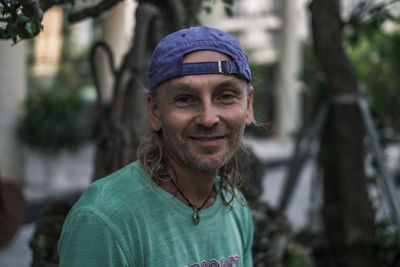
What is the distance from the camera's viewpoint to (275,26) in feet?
92.0

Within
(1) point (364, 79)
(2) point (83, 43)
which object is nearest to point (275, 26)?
(2) point (83, 43)

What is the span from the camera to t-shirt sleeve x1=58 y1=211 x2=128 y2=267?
122cm

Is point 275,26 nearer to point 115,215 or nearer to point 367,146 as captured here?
point 367,146

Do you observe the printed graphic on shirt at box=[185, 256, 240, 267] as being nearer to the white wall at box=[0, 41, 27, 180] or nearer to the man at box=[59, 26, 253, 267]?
the man at box=[59, 26, 253, 267]

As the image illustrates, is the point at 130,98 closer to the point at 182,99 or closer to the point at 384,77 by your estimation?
the point at 182,99

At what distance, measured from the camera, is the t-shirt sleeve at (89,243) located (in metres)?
1.22

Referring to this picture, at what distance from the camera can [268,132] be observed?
2316 mm

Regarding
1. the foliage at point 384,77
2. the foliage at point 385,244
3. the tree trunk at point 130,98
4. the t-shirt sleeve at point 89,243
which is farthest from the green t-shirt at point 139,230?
the foliage at point 384,77

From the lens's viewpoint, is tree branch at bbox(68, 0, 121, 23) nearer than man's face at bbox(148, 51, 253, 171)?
No

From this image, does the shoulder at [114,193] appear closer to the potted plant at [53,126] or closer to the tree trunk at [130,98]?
the tree trunk at [130,98]

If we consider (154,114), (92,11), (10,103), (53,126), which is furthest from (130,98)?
(53,126)

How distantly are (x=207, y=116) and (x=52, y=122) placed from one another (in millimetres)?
6979

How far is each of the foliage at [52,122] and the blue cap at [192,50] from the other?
6562 millimetres

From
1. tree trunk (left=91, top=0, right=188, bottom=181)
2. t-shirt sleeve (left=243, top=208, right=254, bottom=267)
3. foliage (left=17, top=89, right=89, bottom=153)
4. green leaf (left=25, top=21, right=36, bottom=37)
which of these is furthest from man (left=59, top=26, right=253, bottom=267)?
foliage (left=17, top=89, right=89, bottom=153)
